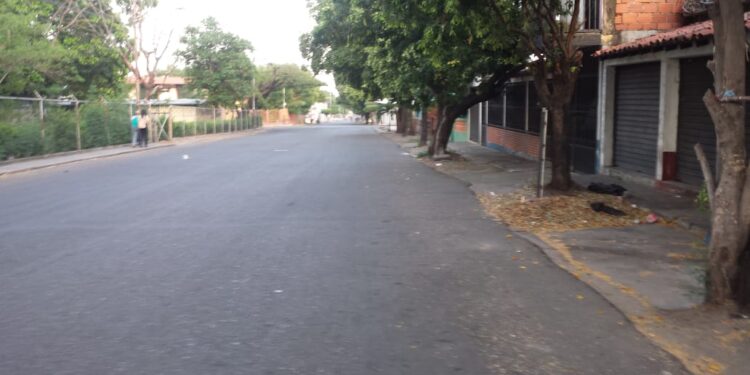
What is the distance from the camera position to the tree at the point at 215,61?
56.5 meters

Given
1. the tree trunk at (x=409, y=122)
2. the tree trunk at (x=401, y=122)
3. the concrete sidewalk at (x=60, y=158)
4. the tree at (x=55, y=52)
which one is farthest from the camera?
the tree trunk at (x=401, y=122)

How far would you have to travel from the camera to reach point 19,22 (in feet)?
79.3

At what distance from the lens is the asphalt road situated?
4.80m

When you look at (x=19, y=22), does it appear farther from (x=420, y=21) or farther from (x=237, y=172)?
(x=420, y=21)

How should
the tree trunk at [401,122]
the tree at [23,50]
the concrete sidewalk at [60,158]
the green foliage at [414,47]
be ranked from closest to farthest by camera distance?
the green foliage at [414,47] → the concrete sidewalk at [60,158] → the tree at [23,50] → the tree trunk at [401,122]

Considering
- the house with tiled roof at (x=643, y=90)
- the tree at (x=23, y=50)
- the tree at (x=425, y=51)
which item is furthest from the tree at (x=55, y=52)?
the house with tiled roof at (x=643, y=90)

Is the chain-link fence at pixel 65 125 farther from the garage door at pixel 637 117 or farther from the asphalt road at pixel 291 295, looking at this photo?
the garage door at pixel 637 117

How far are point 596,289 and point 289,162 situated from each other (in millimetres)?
16527

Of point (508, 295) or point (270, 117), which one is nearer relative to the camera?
point (508, 295)

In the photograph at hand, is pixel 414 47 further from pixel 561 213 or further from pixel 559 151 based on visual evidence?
pixel 561 213

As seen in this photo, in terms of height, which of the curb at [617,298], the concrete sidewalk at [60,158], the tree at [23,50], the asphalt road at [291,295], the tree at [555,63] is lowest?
the curb at [617,298]

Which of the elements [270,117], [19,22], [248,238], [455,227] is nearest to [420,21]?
[455,227]

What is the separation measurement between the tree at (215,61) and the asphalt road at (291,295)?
4541cm

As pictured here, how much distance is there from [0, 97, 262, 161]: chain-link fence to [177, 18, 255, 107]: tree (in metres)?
15.3
